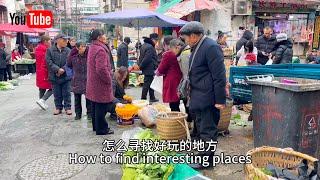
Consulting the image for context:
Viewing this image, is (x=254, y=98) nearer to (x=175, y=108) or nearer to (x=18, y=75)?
(x=175, y=108)

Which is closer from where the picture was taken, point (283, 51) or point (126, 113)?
point (126, 113)

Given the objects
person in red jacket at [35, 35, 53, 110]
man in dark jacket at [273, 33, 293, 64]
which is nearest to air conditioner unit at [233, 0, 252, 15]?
man in dark jacket at [273, 33, 293, 64]

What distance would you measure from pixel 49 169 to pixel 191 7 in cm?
1079

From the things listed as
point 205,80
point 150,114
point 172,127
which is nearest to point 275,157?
point 205,80

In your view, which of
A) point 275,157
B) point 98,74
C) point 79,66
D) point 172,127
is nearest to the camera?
point 275,157

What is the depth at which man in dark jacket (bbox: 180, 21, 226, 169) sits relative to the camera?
3.94 metres

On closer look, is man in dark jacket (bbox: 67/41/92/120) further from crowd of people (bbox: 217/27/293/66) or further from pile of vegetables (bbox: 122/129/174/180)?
crowd of people (bbox: 217/27/293/66)

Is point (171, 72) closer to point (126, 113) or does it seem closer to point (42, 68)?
point (126, 113)

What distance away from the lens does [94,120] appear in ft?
20.8

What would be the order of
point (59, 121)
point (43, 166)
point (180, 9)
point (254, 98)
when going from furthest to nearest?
point (180, 9)
point (59, 121)
point (43, 166)
point (254, 98)

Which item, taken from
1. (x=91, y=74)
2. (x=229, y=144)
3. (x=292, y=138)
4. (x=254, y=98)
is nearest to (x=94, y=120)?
(x=91, y=74)

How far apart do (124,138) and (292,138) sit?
2473 millimetres

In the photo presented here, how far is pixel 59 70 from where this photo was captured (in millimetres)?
7379

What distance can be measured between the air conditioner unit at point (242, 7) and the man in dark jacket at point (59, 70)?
8.99 metres
